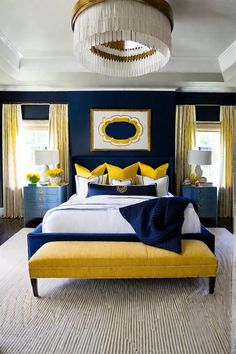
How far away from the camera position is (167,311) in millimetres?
2391

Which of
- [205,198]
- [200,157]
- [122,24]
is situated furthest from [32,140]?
[122,24]

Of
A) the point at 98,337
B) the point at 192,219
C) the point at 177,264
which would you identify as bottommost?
the point at 98,337

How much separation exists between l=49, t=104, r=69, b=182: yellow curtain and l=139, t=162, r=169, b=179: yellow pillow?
168cm

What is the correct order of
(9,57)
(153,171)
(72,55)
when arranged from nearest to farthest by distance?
(9,57), (72,55), (153,171)

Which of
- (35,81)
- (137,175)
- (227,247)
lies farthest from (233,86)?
(35,81)

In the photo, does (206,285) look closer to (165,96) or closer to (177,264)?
(177,264)

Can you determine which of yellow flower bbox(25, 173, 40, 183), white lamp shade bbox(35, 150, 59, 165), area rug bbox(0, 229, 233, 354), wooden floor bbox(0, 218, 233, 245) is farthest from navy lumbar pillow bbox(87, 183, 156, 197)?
area rug bbox(0, 229, 233, 354)

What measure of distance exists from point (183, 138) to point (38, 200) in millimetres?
3281

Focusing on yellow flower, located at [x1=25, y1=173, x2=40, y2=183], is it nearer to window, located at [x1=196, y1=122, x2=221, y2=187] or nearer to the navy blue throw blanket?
the navy blue throw blanket

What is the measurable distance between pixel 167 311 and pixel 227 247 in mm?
1982

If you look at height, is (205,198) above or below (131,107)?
below

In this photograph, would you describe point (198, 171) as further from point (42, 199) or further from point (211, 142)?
point (42, 199)

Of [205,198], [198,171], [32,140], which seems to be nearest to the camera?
[205,198]

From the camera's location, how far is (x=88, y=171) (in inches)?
205
